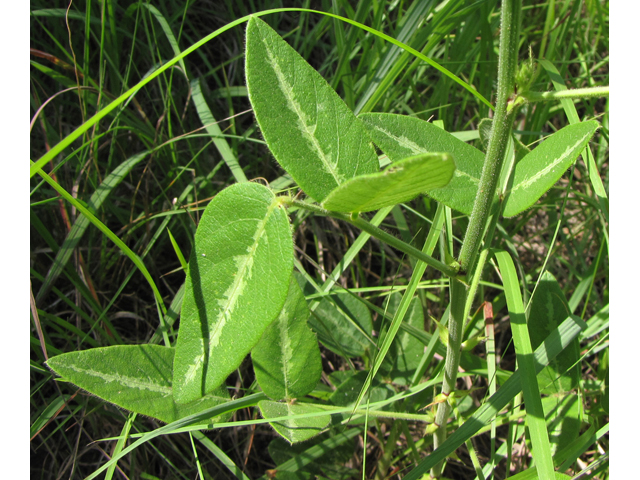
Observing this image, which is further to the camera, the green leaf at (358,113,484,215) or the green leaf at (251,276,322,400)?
the green leaf at (251,276,322,400)

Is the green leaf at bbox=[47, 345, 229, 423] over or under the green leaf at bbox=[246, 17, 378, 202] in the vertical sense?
under

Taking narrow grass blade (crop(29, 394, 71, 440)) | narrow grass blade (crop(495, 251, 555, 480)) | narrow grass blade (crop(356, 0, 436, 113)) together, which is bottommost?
narrow grass blade (crop(29, 394, 71, 440))

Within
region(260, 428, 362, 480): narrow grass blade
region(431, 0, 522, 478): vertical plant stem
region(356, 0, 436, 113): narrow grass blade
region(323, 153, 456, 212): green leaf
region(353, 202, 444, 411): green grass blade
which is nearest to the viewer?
region(323, 153, 456, 212): green leaf

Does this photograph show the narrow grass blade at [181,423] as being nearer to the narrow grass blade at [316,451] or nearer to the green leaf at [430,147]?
the narrow grass blade at [316,451]

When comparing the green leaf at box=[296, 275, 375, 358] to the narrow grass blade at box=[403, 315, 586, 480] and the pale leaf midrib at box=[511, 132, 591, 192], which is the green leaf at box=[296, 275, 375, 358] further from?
the pale leaf midrib at box=[511, 132, 591, 192]

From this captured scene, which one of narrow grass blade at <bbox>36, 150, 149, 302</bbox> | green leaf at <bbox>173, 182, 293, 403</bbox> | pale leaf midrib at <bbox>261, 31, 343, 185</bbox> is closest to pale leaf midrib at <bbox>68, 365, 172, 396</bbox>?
green leaf at <bbox>173, 182, 293, 403</bbox>

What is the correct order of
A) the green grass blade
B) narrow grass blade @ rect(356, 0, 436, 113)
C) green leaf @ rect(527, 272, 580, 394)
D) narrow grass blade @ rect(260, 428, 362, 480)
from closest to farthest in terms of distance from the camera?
the green grass blade, green leaf @ rect(527, 272, 580, 394), narrow grass blade @ rect(260, 428, 362, 480), narrow grass blade @ rect(356, 0, 436, 113)

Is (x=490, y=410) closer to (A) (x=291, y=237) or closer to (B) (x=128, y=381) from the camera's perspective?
(A) (x=291, y=237)

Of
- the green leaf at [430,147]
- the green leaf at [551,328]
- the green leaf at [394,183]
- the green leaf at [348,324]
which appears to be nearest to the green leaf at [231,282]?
the green leaf at [394,183]
